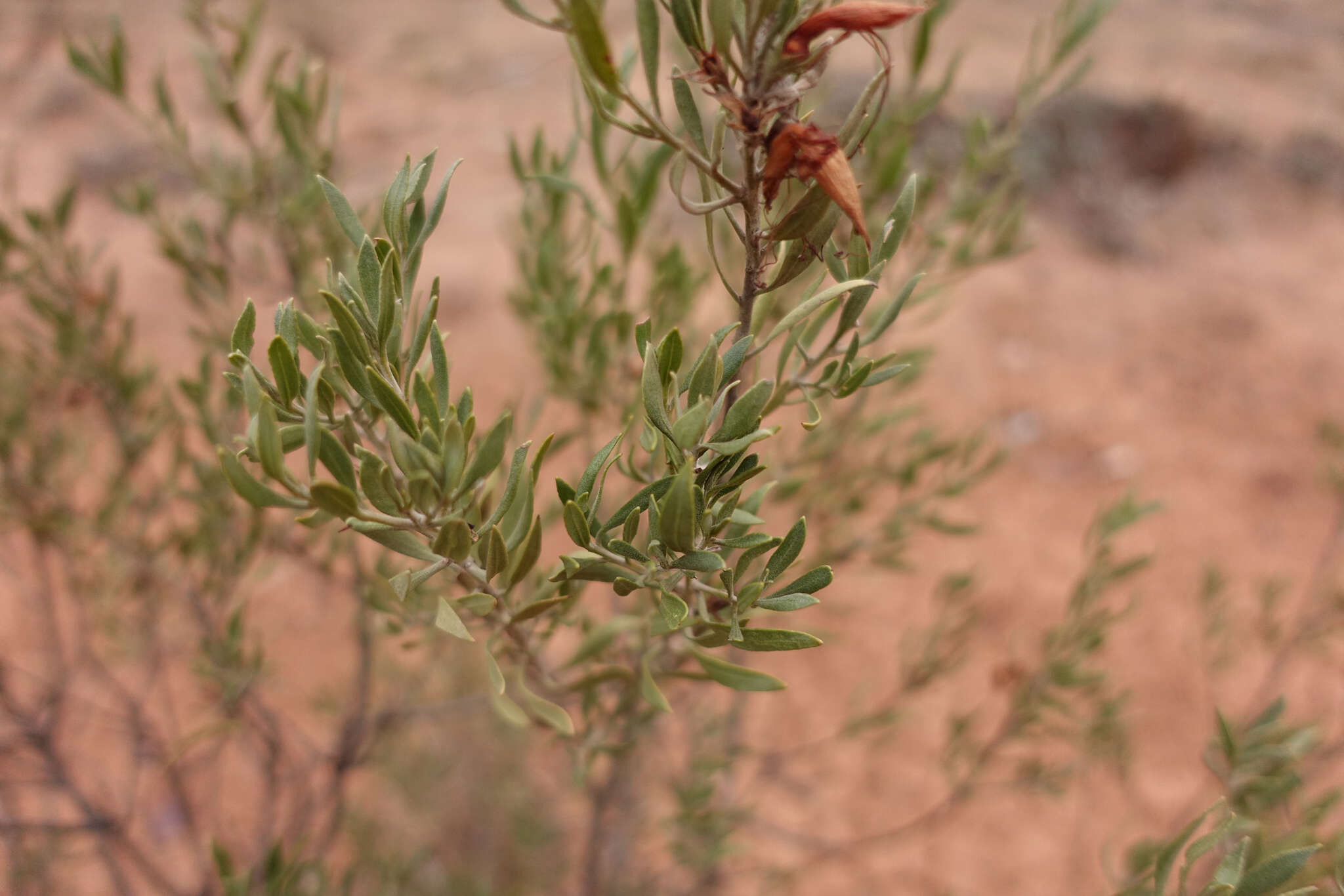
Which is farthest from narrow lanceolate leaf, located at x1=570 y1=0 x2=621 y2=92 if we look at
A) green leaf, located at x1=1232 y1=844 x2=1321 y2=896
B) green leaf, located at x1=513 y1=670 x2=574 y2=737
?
green leaf, located at x1=1232 y1=844 x2=1321 y2=896

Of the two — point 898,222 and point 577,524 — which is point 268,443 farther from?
point 898,222

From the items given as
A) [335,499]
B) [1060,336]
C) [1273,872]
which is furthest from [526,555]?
[1060,336]

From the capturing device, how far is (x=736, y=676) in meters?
0.51

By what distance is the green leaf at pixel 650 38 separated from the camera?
404 millimetres

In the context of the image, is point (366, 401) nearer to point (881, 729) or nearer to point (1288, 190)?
point (881, 729)

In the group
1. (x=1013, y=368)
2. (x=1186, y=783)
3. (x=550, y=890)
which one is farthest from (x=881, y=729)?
(x=1013, y=368)

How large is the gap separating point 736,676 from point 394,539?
0.74 feet

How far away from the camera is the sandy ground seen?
2768 mm

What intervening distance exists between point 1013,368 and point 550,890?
3600 mm

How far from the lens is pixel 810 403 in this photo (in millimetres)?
506

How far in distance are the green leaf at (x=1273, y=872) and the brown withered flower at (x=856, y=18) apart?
61 centimetres

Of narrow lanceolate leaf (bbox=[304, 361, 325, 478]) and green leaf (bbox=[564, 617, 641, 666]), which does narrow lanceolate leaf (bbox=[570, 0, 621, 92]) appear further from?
green leaf (bbox=[564, 617, 641, 666])

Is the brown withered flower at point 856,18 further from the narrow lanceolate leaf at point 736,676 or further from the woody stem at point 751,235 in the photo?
the narrow lanceolate leaf at point 736,676

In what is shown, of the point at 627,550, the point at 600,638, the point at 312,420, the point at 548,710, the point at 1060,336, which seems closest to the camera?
the point at 312,420
